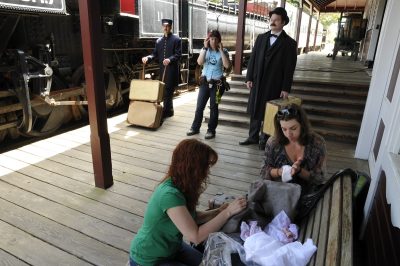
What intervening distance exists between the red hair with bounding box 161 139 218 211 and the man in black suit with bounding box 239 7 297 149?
101 inches

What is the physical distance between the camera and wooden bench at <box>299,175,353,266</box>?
1167mm

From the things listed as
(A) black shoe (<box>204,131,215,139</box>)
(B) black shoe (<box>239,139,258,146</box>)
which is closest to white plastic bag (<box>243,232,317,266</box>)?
(B) black shoe (<box>239,139,258,146</box>)

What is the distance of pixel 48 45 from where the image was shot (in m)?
4.27

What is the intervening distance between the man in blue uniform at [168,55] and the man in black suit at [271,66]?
4.92ft

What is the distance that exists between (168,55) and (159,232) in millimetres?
3923

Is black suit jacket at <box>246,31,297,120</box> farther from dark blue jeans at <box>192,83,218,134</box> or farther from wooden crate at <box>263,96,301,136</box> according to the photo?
dark blue jeans at <box>192,83,218,134</box>

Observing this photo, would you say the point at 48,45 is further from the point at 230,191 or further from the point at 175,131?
the point at 230,191

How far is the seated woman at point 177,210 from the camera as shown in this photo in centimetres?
144

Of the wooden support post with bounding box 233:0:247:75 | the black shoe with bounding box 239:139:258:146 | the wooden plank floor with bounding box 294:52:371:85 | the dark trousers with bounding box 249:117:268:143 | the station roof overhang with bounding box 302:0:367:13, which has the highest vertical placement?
the station roof overhang with bounding box 302:0:367:13

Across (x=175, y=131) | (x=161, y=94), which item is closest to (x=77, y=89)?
(x=161, y=94)

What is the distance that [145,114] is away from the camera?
15.8 feet

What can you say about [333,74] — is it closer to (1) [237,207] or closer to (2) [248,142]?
(2) [248,142]

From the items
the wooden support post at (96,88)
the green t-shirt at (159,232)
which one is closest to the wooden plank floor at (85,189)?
the wooden support post at (96,88)

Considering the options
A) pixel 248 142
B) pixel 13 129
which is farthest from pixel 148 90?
pixel 13 129
